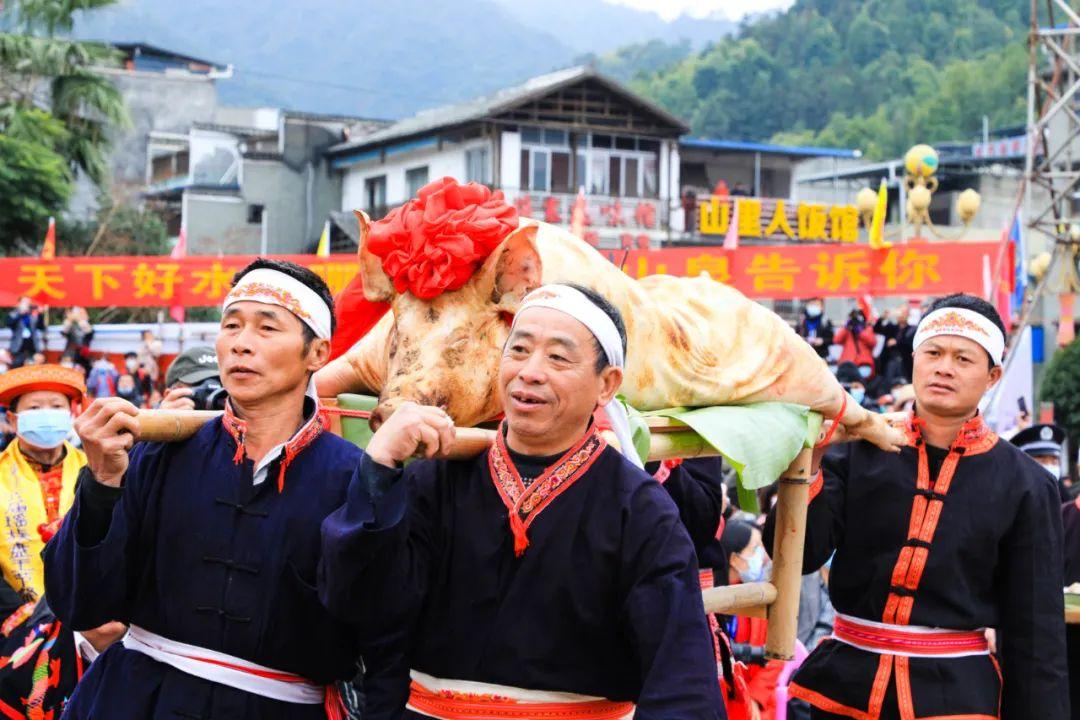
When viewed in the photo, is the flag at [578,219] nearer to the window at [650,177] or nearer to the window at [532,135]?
the window at [532,135]

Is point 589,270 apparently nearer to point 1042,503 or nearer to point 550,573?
point 550,573

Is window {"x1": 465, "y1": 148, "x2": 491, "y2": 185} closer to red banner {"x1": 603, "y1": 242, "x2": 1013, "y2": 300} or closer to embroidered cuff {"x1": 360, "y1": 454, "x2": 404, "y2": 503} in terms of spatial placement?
red banner {"x1": 603, "y1": 242, "x2": 1013, "y2": 300}

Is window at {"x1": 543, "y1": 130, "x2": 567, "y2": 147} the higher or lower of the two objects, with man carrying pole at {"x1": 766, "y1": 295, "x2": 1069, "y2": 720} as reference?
higher

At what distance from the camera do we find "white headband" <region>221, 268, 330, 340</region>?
10.7ft

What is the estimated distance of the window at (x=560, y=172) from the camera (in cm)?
3053

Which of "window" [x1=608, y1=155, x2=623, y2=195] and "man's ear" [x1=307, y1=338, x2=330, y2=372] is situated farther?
"window" [x1=608, y1=155, x2=623, y2=195]

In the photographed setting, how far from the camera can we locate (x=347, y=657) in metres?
3.25

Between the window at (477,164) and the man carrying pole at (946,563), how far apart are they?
2563 cm

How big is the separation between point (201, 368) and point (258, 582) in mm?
2522

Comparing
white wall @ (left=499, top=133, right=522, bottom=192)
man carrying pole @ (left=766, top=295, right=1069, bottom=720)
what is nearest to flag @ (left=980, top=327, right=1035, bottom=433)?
man carrying pole @ (left=766, top=295, right=1069, bottom=720)

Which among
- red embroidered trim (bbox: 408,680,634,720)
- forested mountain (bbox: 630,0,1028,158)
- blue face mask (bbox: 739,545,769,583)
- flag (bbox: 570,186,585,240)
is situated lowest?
blue face mask (bbox: 739,545,769,583)

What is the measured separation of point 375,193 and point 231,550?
2979 centimetres

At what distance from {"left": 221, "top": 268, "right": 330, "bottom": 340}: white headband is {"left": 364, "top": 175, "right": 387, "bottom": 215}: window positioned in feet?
95.0

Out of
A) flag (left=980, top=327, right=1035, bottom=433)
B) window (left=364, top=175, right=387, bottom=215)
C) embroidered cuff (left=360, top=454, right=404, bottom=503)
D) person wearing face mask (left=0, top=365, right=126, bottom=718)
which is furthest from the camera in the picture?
window (left=364, top=175, right=387, bottom=215)
